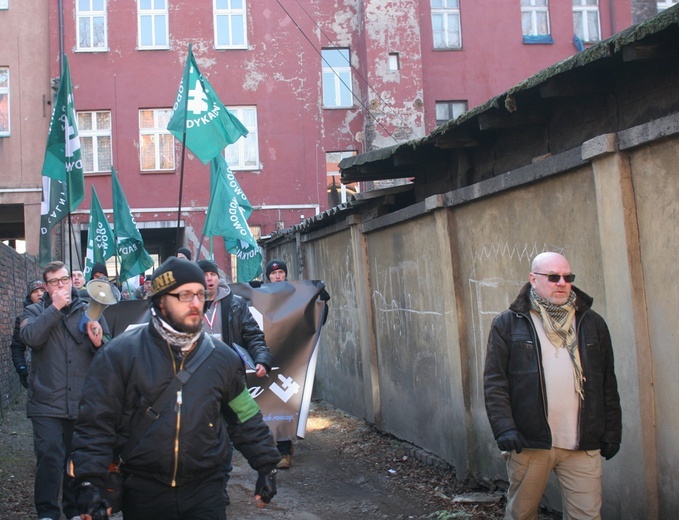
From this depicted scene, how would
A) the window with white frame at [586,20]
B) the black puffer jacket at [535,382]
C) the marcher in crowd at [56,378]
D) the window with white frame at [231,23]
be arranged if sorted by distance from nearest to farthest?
1. the black puffer jacket at [535,382]
2. the marcher in crowd at [56,378]
3. the window with white frame at [231,23]
4. the window with white frame at [586,20]

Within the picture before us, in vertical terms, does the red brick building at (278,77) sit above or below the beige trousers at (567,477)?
above

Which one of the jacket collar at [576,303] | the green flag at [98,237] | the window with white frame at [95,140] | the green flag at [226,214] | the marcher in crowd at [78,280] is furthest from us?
the window with white frame at [95,140]

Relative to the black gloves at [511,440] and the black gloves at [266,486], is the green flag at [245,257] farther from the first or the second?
the black gloves at [266,486]

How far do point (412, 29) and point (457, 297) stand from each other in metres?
19.9

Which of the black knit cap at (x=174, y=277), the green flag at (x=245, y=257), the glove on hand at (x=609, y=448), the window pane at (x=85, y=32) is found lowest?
the glove on hand at (x=609, y=448)

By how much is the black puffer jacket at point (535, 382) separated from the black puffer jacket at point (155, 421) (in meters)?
1.67

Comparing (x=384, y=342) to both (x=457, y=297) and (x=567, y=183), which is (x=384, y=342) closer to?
(x=457, y=297)

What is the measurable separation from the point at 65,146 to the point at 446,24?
1919 cm

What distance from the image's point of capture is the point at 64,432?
6430 millimetres

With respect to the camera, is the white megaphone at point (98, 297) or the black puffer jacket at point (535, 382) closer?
the black puffer jacket at point (535, 382)

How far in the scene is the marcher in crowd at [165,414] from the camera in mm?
3736

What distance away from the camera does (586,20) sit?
27.6 m

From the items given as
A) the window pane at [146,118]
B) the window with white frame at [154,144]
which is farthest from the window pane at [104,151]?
the window pane at [146,118]

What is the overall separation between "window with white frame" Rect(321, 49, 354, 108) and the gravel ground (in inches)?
677
